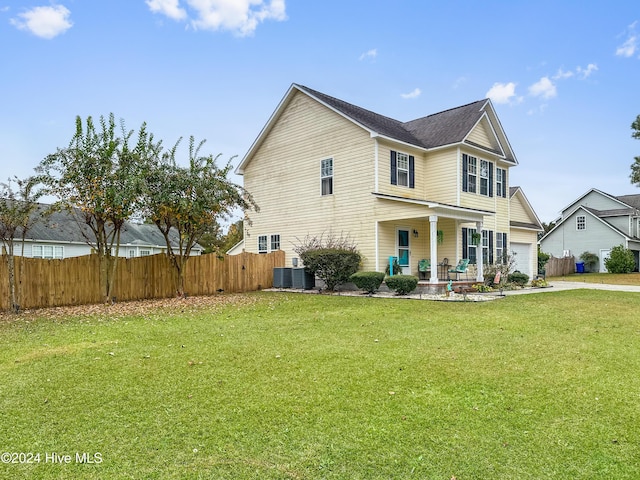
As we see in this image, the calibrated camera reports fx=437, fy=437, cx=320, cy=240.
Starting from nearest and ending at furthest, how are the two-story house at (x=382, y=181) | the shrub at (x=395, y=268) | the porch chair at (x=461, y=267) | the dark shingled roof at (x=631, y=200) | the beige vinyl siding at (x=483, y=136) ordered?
the porch chair at (x=461, y=267) → the shrub at (x=395, y=268) → the two-story house at (x=382, y=181) → the beige vinyl siding at (x=483, y=136) → the dark shingled roof at (x=631, y=200)

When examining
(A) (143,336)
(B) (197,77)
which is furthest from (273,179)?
(A) (143,336)

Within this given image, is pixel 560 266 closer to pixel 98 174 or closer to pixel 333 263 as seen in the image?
pixel 333 263

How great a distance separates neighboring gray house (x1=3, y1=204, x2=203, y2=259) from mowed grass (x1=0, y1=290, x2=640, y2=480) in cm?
1975

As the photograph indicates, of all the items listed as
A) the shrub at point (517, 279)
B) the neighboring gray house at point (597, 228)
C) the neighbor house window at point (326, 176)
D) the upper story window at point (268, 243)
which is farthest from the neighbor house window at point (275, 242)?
the neighboring gray house at point (597, 228)

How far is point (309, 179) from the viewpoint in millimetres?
19703

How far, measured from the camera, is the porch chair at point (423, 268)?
18031 mm

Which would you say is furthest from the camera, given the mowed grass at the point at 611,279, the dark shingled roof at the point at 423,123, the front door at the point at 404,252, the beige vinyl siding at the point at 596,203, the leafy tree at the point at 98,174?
the beige vinyl siding at the point at 596,203

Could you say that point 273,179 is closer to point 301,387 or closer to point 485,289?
point 485,289

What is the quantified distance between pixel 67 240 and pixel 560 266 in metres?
36.5

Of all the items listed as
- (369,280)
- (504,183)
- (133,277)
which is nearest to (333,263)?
(369,280)

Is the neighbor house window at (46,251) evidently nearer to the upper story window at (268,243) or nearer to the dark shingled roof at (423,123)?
the upper story window at (268,243)

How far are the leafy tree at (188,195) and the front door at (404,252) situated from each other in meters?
6.55

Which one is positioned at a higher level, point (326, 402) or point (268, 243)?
point (268, 243)

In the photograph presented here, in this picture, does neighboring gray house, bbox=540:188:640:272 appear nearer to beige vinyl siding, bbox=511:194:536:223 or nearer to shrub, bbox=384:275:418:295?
beige vinyl siding, bbox=511:194:536:223
